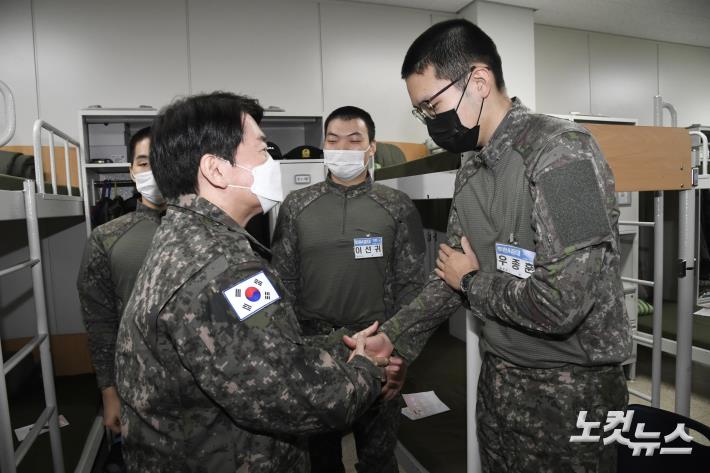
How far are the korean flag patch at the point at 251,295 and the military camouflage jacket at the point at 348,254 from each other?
1.27m

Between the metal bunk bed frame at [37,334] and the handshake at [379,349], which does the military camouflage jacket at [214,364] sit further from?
the metal bunk bed frame at [37,334]

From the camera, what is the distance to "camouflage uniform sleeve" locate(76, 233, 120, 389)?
6.52 ft

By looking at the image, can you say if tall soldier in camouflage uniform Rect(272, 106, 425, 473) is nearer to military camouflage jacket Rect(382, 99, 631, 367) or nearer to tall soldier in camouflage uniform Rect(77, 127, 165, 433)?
tall soldier in camouflage uniform Rect(77, 127, 165, 433)

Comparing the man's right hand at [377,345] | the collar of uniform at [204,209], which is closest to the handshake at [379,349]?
the man's right hand at [377,345]

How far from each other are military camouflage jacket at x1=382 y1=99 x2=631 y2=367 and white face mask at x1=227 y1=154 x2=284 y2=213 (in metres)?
0.59

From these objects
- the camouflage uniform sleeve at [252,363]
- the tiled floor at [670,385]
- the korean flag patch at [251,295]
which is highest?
the korean flag patch at [251,295]

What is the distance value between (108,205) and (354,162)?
230cm

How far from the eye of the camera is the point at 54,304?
4082 mm

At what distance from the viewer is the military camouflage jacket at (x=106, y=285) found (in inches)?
77.9

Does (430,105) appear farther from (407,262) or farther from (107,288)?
(107,288)

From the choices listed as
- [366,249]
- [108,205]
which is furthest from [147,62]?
[366,249]

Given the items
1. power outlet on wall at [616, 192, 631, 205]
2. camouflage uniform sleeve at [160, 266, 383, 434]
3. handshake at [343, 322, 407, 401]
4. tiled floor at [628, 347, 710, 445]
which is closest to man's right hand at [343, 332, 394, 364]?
handshake at [343, 322, 407, 401]

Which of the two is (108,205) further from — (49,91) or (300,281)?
(300,281)

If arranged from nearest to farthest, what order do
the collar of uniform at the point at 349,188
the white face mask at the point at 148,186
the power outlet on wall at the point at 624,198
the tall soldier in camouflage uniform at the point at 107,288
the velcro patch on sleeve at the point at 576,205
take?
the velcro patch on sleeve at the point at 576,205
the tall soldier in camouflage uniform at the point at 107,288
the white face mask at the point at 148,186
the collar of uniform at the point at 349,188
the power outlet on wall at the point at 624,198
